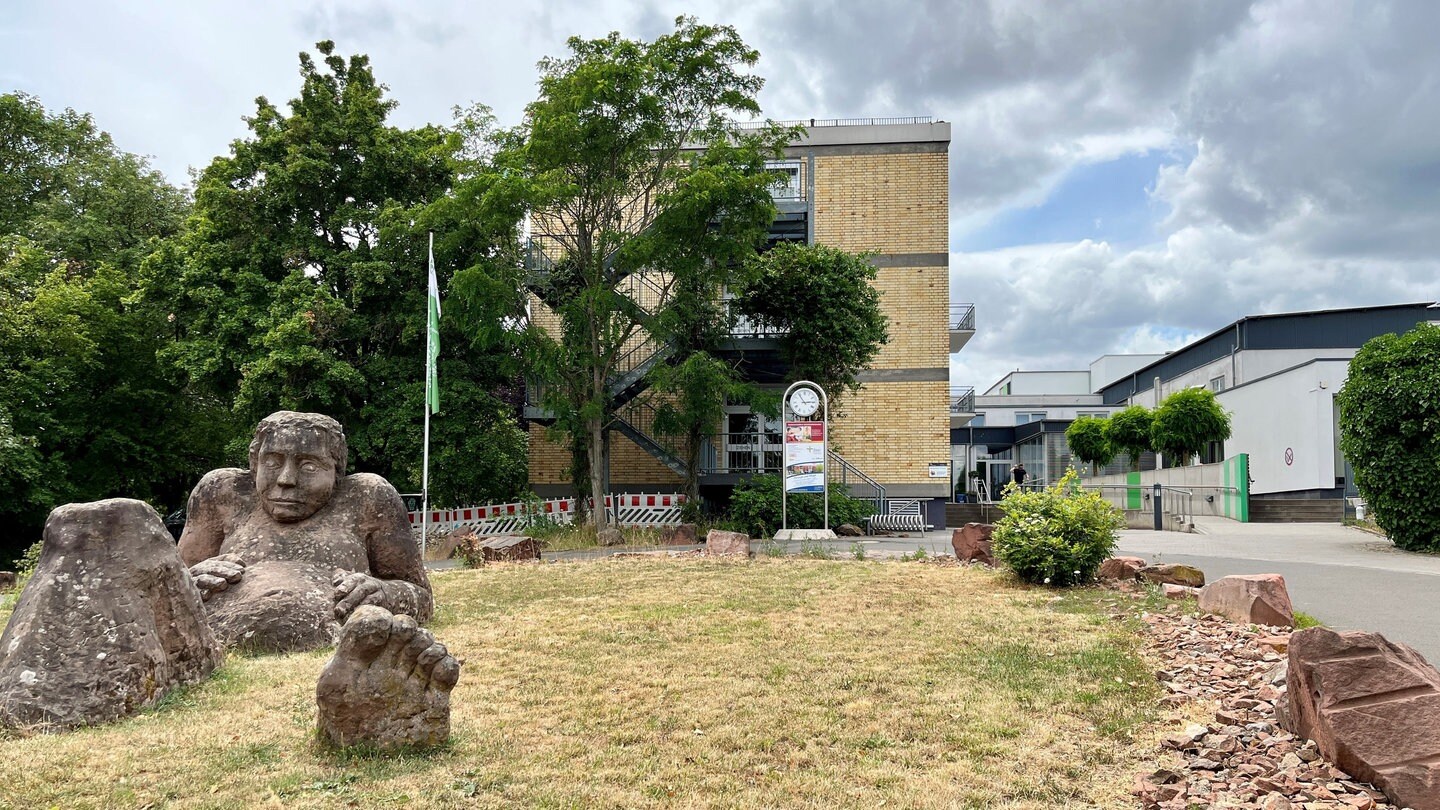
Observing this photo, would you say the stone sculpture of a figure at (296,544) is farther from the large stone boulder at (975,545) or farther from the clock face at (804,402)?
the clock face at (804,402)

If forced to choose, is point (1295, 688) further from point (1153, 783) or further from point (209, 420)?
point (209, 420)

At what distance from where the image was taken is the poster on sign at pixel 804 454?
1872 centimetres

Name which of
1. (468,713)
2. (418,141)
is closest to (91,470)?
(418,141)

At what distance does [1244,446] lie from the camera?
1475 inches

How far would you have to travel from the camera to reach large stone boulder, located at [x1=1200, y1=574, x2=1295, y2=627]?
7.58 m

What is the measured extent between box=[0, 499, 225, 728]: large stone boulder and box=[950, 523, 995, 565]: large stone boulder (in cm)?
1042

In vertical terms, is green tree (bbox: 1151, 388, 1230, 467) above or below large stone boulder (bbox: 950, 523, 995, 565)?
above

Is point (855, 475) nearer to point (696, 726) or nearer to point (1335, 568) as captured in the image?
point (1335, 568)

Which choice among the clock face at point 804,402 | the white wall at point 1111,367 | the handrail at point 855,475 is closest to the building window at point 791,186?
the handrail at point 855,475

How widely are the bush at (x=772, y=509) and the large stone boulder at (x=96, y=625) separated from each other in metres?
14.8

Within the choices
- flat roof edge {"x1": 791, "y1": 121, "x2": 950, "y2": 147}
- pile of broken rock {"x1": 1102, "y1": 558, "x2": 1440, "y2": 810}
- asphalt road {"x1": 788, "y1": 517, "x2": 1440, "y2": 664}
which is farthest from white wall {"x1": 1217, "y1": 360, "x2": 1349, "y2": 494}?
pile of broken rock {"x1": 1102, "y1": 558, "x2": 1440, "y2": 810}

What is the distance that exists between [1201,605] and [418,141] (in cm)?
2023

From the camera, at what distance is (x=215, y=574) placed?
6.98 meters

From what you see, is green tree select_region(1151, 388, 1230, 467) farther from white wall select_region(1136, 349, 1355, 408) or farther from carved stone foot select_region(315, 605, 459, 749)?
carved stone foot select_region(315, 605, 459, 749)
